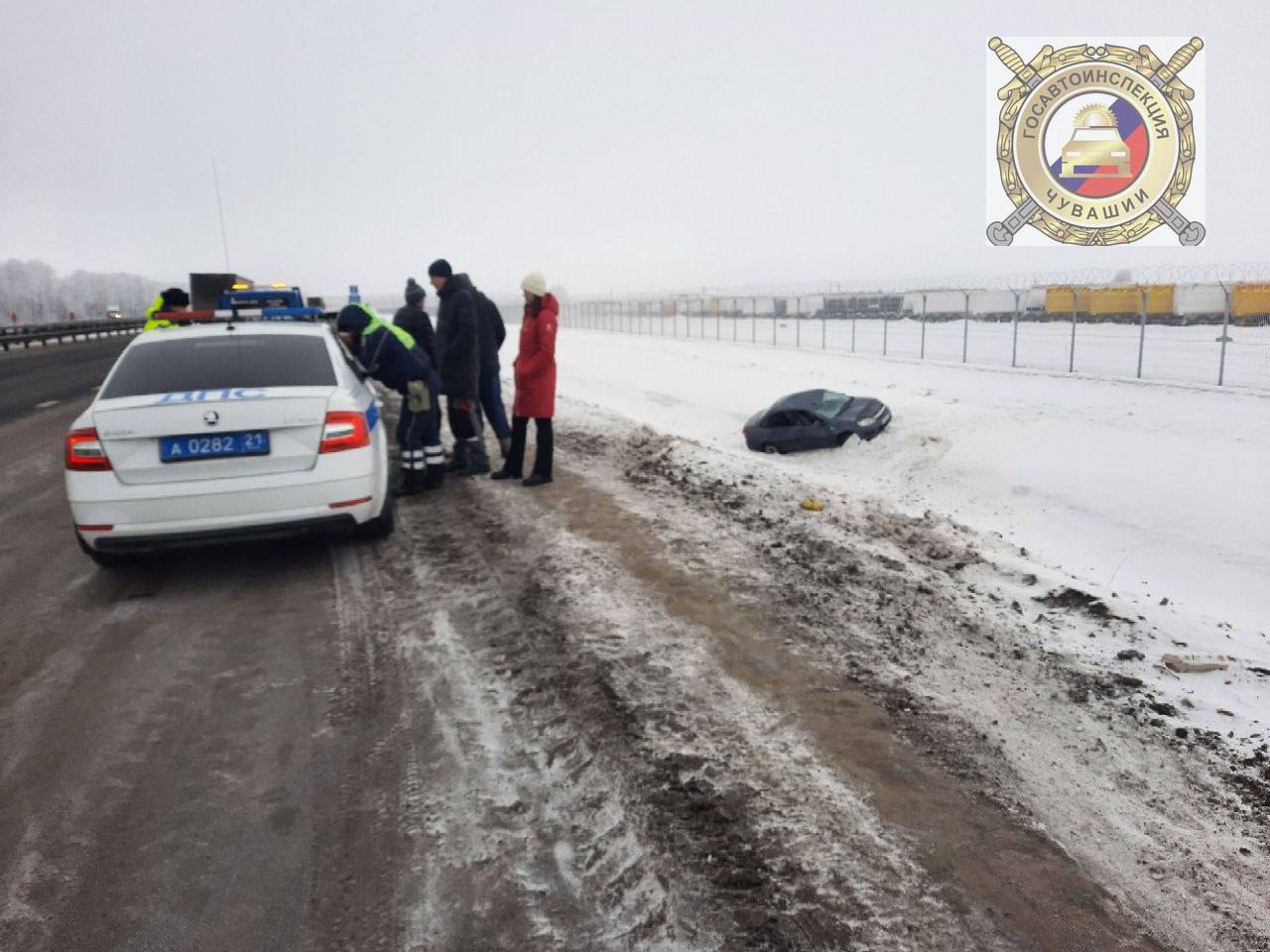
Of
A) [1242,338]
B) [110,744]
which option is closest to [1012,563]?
[110,744]

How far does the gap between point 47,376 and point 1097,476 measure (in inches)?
917

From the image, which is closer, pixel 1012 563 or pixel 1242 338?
pixel 1012 563

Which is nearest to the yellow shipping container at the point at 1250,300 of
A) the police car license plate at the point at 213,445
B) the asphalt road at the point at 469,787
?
the asphalt road at the point at 469,787

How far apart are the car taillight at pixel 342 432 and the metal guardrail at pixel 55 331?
32650 mm

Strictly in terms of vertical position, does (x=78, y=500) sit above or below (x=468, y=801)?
above

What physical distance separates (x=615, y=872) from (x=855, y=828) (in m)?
0.83

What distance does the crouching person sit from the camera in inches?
277

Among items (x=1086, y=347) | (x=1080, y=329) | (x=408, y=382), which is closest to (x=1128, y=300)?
(x=1080, y=329)

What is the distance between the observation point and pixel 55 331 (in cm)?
3434

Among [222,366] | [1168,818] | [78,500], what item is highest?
[222,366]

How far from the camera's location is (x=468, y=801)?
9.50ft

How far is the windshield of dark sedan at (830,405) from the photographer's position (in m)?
11.3

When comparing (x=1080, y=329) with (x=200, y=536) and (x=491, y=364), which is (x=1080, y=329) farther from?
(x=200, y=536)

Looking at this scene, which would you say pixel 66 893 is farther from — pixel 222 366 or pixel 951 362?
pixel 951 362
